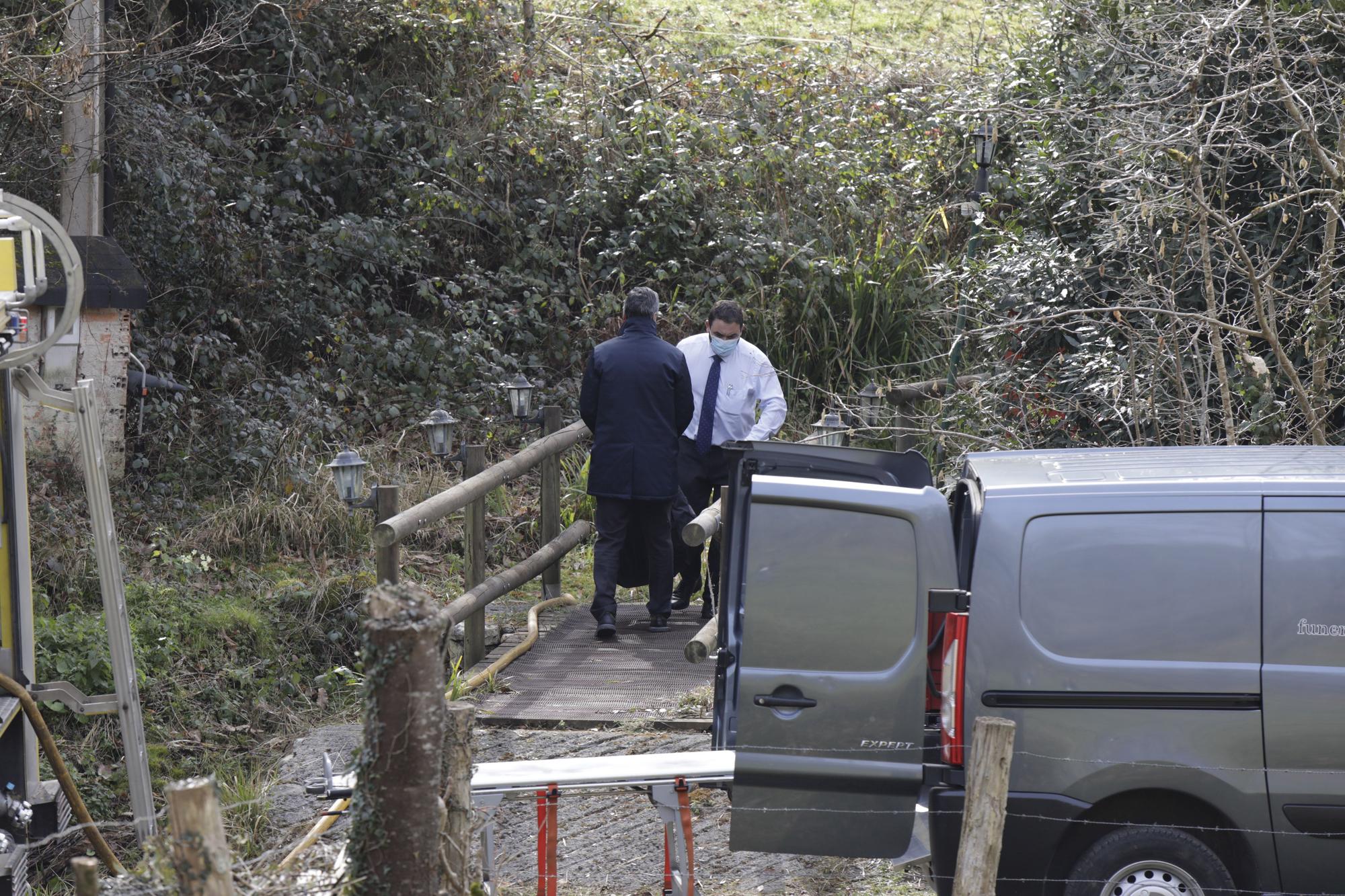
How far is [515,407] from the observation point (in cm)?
1013

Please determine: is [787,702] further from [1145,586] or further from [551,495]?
[551,495]

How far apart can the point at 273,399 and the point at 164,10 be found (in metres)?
3.89

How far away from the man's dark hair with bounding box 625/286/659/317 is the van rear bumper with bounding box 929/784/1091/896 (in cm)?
429

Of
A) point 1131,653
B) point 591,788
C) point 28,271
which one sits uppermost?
point 28,271

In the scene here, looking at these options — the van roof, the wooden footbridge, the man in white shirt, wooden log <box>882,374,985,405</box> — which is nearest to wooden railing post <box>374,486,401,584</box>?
the wooden footbridge

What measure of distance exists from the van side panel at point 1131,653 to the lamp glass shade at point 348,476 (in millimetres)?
4595

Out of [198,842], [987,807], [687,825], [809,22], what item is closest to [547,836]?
[687,825]

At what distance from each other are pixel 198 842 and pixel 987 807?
6.21 feet

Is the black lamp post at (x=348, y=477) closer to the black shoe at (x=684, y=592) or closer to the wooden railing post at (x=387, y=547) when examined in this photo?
the wooden railing post at (x=387, y=547)

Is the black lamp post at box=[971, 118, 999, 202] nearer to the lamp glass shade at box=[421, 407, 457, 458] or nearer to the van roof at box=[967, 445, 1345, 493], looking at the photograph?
the lamp glass shade at box=[421, 407, 457, 458]

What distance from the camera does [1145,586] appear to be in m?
4.55

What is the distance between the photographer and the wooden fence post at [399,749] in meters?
2.95

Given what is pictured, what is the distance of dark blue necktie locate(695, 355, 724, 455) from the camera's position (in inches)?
345

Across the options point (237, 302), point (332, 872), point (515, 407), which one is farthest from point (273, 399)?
point (332, 872)
